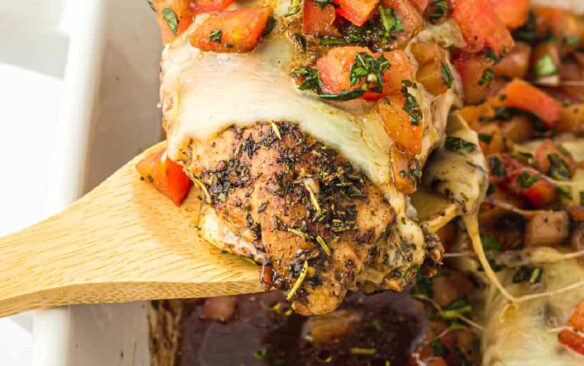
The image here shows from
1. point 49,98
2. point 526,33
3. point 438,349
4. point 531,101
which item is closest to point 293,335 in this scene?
point 438,349

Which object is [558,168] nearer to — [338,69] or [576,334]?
[576,334]

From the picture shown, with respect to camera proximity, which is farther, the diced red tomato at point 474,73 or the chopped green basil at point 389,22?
the diced red tomato at point 474,73

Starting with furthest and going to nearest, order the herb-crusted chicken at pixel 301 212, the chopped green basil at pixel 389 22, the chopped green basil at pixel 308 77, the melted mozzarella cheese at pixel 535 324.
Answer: the melted mozzarella cheese at pixel 535 324
the chopped green basil at pixel 389 22
the chopped green basil at pixel 308 77
the herb-crusted chicken at pixel 301 212

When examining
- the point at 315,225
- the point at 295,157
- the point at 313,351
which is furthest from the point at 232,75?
the point at 313,351

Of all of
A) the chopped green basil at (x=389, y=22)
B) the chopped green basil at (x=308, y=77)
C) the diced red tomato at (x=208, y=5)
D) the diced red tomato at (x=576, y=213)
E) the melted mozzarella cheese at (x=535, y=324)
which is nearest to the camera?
the chopped green basil at (x=308, y=77)

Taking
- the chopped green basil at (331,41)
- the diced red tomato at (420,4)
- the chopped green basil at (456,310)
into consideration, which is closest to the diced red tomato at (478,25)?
the diced red tomato at (420,4)

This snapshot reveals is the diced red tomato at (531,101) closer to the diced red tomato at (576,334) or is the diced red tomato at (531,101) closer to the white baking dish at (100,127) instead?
the diced red tomato at (576,334)
